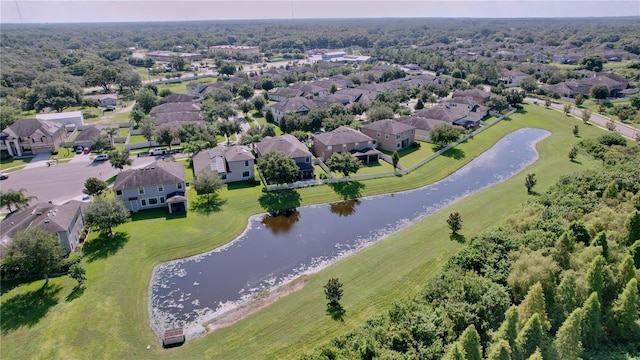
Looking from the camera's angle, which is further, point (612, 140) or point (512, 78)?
point (512, 78)

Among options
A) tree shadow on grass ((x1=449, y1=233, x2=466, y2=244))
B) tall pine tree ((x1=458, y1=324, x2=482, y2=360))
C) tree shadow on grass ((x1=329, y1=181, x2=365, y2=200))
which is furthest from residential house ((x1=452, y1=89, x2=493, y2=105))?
tall pine tree ((x1=458, y1=324, x2=482, y2=360))

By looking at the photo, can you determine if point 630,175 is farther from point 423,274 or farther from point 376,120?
point 376,120

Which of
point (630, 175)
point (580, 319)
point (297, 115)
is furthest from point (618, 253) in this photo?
point (297, 115)

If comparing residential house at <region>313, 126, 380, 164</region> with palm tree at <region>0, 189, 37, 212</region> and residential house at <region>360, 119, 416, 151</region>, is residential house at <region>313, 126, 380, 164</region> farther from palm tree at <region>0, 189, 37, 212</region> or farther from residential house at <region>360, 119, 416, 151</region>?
palm tree at <region>0, 189, 37, 212</region>

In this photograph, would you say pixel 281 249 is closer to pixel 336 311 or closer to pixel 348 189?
pixel 336 311

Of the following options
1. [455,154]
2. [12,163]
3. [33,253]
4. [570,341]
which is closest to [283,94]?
[455,154]

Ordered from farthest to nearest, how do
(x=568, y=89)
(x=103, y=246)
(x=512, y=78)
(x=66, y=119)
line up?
1. (x=512, y=78)
2. (x=568, y=89)
3. (x=66, y=119)
4. (x=103, y=246)
